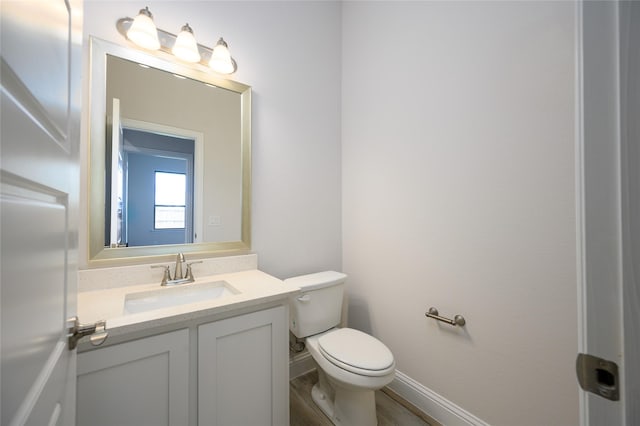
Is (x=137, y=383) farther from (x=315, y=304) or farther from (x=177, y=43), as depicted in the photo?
(x=177, y=43)

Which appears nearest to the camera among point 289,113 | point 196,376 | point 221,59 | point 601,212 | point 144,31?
point 601,212

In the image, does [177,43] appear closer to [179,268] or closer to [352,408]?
[179,268]

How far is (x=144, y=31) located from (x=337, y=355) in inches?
71.8

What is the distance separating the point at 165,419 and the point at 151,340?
0.29 m

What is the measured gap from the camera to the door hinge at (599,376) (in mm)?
370

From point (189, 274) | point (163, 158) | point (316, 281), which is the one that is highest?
point (163, 158)

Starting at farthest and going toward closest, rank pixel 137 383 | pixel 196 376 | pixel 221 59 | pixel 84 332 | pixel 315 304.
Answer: pixel 315 304, pixel 221 59, pixel 196 376, pixel 137 383, pixel 84 332

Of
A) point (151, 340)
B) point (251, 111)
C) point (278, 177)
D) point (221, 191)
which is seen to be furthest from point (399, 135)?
point (151, 340)

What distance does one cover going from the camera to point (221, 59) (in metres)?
1.36

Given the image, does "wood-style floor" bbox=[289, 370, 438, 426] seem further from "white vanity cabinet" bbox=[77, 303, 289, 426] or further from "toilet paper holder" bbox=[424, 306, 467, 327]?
"toilet paper holder" bbox=[424, 306, 467, 327]

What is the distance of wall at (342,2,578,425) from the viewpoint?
3.24ft

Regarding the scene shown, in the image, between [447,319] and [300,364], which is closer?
[447,319]

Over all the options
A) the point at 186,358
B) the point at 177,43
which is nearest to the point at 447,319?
the point at 186,358

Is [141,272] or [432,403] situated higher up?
[141,272]
